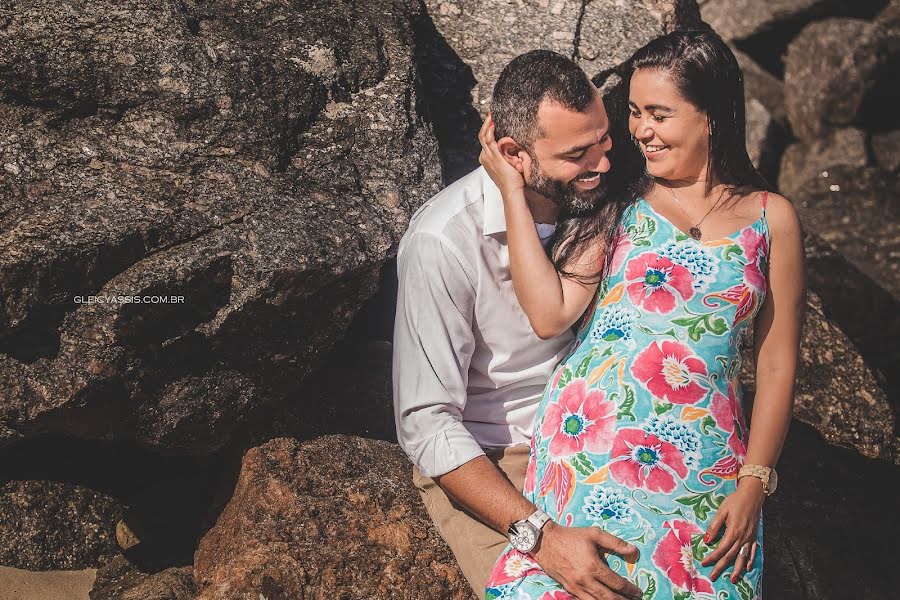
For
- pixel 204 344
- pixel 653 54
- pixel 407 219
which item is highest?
pixel 653 54

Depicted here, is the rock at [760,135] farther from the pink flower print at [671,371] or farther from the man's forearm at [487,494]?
the man's forearm at [487,494]

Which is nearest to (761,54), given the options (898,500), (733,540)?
(898,500)

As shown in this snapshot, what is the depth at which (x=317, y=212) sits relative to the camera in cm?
338

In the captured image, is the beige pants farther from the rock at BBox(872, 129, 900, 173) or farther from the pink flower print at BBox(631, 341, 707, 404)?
the rock at BBox(872, 129, 900, 173)

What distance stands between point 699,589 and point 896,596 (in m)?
1.45

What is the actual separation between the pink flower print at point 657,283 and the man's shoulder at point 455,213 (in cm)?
57

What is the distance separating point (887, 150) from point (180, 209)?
7.45m

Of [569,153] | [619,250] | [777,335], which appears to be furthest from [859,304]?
[569,153]

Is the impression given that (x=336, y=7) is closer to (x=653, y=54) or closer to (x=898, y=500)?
(x=653, y=54)

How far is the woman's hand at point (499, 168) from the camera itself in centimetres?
320

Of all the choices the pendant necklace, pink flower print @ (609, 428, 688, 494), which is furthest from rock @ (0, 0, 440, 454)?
pink flower print @ (609, 428, 688, 494)

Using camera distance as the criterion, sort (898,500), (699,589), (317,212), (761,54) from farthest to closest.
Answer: (761,54) < (898,500) < (317,212) < (699,589)

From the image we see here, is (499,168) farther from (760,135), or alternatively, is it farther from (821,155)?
(821,155)

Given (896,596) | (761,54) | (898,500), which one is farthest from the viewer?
(761,54)
